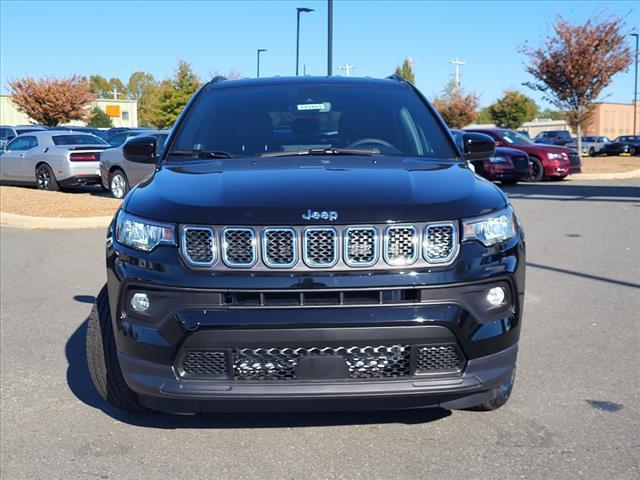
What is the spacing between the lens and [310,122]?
4480 millimetres

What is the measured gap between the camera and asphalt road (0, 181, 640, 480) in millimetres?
3293

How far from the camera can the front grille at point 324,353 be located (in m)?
2.98

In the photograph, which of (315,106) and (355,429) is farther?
(315,106)

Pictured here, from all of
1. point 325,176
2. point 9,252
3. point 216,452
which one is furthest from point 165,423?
point 9,252

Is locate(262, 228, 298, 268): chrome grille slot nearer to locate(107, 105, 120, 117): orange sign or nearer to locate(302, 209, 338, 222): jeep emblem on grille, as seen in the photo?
locate(302, 209, 338, 222): jeep emblem on grille

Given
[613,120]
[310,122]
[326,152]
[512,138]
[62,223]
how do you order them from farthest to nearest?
1. [613,120]
2. [512,138]
3. [62,223]
4. [310,122]
5. [326,152]

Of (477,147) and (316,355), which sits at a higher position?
(477,147)

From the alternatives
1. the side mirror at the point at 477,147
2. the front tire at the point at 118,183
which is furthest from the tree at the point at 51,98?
the side mirror at the point at 477,147

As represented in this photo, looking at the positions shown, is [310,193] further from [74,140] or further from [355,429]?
[74,140]

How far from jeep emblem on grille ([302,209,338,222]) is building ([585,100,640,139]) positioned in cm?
8958

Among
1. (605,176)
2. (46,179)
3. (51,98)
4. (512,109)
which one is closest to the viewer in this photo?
(46,179)

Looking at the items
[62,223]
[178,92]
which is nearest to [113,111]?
[178,92]

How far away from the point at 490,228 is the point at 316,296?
2.76 feet

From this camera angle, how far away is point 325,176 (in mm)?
3467
